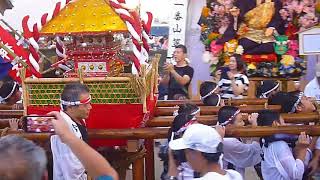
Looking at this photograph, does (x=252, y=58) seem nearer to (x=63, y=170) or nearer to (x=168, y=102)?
(x=168, y=102)

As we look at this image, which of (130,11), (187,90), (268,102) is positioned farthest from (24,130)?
(187,90)

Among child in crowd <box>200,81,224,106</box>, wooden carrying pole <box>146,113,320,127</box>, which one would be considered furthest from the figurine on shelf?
wooden carrying pole <box>146,113,320,127</box>

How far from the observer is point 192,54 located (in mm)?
10391

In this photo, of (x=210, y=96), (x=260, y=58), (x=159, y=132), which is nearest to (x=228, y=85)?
(x=210, y=96)

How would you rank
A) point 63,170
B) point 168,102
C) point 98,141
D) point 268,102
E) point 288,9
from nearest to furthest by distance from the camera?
point 63,170 < point 98,141 < point 268,102 < point 168,102 < point 288,9

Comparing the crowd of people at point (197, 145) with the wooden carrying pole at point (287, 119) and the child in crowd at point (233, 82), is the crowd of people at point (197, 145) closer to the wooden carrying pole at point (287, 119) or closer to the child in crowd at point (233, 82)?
the child in crowd at point (233, 82)

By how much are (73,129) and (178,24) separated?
6727 mm

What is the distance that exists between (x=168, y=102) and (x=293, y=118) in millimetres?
1552

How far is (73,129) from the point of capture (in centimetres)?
366

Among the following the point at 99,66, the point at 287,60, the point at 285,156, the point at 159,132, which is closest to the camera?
the point at 285,156

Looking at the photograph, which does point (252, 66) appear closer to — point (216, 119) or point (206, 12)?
point (206, 12)

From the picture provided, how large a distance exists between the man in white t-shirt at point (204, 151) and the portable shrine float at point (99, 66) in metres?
1.63

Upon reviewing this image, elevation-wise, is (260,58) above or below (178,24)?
below

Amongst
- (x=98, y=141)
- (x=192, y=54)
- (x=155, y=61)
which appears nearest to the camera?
(x=98, y=141)
